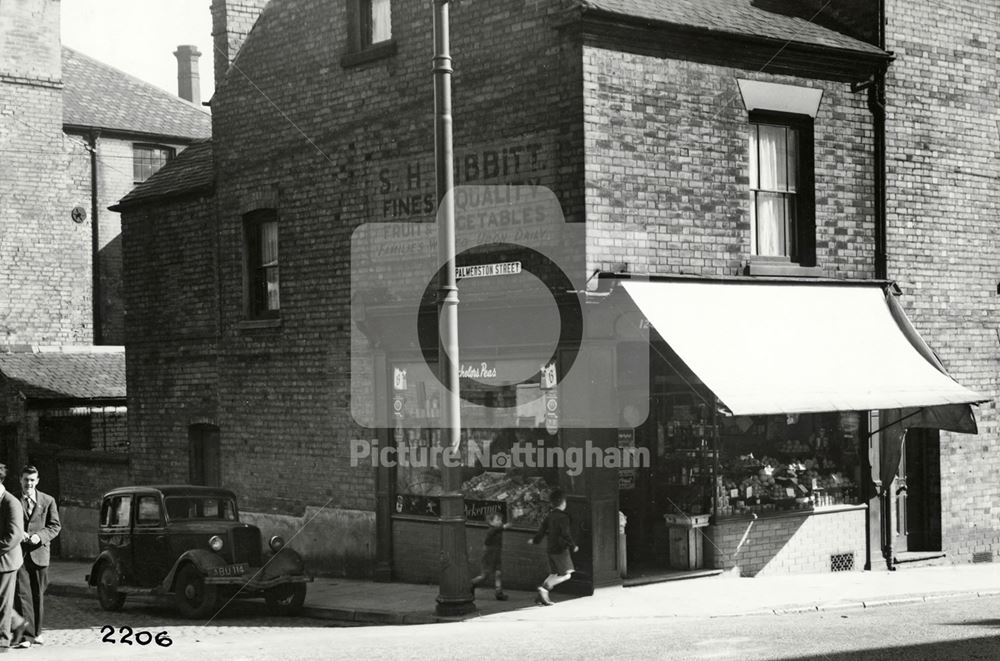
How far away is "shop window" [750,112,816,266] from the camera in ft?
52.6

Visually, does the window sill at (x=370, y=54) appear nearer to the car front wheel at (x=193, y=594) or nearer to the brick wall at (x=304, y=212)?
the brick wall at (x=304, y=212)

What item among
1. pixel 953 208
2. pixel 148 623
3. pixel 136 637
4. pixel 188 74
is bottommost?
pixel 148 623

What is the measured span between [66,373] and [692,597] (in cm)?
1608

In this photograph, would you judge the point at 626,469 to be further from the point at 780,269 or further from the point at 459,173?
the point at 459,173

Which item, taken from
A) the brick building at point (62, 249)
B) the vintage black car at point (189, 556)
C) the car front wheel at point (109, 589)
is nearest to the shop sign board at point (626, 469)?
the vintage black car at point (189, 556)

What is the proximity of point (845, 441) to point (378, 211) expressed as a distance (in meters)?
7.20

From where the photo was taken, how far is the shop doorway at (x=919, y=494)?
57.1ft

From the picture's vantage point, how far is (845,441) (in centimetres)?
1688

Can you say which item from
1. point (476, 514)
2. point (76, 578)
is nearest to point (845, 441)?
point (476, 514)

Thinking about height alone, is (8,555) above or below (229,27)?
below

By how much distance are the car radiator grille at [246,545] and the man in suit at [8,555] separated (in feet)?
11.5

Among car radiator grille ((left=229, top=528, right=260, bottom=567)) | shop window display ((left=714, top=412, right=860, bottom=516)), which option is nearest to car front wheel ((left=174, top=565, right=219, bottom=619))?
car radiator grille ((left=229, top=528, right=260, bottom=567))

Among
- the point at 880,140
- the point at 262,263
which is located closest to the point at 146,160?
the point at 262,263

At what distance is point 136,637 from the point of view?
12.6 m
